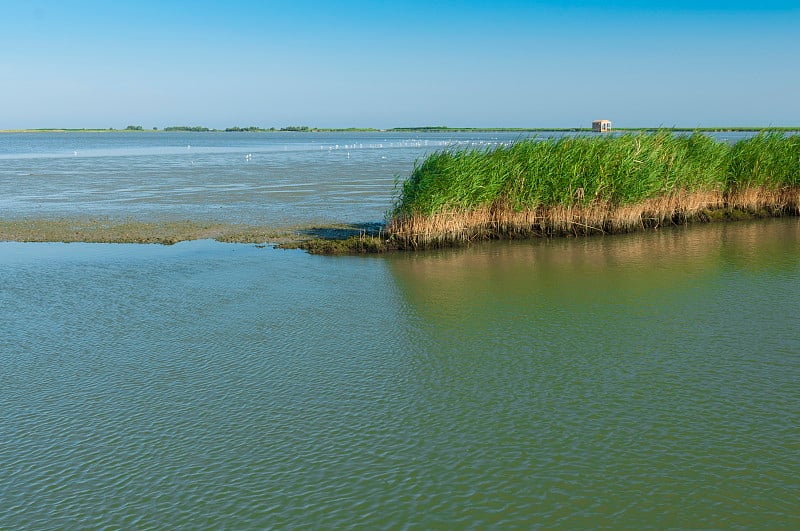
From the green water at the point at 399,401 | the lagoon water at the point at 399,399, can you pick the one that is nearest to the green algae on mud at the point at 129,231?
the lagoon water at the point at 399,399

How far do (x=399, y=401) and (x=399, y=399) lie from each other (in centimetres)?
6

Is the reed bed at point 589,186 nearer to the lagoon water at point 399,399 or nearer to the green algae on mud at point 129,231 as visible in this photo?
the lagoon water at point 399,399

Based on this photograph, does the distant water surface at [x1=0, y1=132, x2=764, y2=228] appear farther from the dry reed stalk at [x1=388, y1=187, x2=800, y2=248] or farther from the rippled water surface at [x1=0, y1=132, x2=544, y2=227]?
the dry reed stalk at [x1=388, y1=187, x2=800, y2=248]

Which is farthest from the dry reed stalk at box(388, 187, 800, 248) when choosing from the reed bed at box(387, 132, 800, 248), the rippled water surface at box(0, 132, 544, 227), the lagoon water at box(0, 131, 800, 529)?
the lagoon water at box(0, 131, 800, 529)

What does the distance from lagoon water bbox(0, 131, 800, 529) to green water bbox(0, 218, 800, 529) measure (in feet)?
0.11

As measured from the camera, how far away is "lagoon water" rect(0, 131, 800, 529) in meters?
6.45

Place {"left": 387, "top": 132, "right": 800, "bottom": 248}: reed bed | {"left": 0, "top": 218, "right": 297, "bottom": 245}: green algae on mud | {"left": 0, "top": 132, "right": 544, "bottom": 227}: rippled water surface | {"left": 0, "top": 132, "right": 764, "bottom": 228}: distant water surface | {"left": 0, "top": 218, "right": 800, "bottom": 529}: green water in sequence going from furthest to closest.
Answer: {"left": 0, "top": 132, "right": 544, "bottom": 227}: rippled water surface → {"left": 0, "top": 132, "right": 764, "bottom": 228}: distant water surface → {"left": 0, "top": 218, "right": 297, "bottom": 245}: green algae on mud → {"left": 387, "top": 132, "right": 800, "bottom": 248}: reed bed → {"left": 0, "top": 218, "right": 800, "bottom": 529}: green water

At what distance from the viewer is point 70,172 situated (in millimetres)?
49156

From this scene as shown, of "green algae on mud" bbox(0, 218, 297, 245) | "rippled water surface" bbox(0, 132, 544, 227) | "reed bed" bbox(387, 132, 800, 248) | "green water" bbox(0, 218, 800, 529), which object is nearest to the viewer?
"green water" bbox(0, 218, 800, 529)

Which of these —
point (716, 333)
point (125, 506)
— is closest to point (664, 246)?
point (716, 333)

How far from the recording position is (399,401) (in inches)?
344

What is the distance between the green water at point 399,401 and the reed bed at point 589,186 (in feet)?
12.9

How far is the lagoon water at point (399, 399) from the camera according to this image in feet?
21.1

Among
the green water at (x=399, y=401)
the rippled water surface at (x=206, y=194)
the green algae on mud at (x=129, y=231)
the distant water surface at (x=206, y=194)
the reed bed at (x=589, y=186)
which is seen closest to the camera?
the green water at (x=399, y=401)
